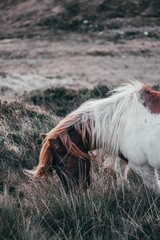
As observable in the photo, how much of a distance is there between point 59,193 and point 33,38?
82.3ft

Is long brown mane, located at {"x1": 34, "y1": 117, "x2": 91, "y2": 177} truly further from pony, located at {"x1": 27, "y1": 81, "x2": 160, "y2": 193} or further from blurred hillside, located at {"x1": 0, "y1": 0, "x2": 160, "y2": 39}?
blurred hillside, located at {"x1": 0, "y1": 0, "x2": 160, "y2": 39}

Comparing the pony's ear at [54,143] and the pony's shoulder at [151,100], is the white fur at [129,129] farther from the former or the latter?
the pony's ear at [54,143]

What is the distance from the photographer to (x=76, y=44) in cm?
2858

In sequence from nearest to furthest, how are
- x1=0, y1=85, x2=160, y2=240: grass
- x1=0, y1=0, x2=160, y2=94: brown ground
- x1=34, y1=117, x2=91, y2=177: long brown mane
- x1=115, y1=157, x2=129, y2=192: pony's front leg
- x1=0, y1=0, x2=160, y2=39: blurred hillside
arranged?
x1=0, y1=85, x2=160, y2=240: grass → x1=34, y1=117, x2=91, y2=177: long brown mane → x1=115, y1=157, x2=129, y2=192: pony's front leg → x1=0, y1=0, x2=160, y2=94: brown ground → x1=0, y1=0, x2=160, y2=39: blurred hillside

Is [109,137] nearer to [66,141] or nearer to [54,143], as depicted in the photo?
[66,141]

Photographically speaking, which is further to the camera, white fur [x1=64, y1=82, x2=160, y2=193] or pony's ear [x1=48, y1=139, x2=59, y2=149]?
pony's ear [x1=48, y1=139, x2=59, y2=149]

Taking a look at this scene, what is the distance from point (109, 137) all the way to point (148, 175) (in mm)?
524

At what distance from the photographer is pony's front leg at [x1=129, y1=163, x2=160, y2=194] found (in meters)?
5.52

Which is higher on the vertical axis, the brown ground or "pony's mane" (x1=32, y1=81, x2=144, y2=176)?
"pony's mane" (x1=32, y1=81, x2=144, y2=176)

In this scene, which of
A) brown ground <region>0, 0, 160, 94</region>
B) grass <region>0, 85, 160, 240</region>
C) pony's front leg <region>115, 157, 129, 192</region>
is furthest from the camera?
brown ground <region>0, 0, 160, 94</region>

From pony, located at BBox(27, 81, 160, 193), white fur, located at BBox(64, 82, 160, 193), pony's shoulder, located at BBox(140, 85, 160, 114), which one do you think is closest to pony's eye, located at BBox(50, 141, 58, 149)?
pony, located at BBox(27, 81, 160, 193)

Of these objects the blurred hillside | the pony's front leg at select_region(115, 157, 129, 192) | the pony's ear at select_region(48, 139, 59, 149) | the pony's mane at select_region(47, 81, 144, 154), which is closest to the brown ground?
the blurred hillside

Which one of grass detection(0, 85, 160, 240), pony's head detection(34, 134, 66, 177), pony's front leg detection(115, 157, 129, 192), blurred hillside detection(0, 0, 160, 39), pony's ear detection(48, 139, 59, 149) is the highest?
pony's ear detection(48, 139, 59, 149)

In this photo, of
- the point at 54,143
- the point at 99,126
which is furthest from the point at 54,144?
the point at 99,126
